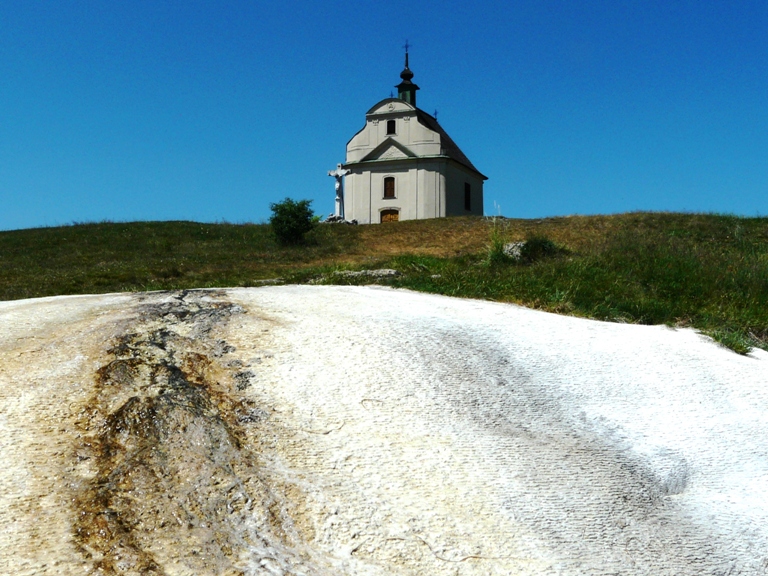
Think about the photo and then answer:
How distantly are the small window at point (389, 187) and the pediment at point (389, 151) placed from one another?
45.2 inches

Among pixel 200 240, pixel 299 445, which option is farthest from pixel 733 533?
pixel 200 240

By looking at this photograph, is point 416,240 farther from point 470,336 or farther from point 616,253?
point 470,336

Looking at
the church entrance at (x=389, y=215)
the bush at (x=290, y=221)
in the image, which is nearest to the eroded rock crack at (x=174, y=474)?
the bush at (x=290, y=221)

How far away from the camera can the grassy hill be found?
28.4 ft

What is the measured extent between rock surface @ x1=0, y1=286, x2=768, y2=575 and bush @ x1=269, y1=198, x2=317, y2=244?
68.3 ft

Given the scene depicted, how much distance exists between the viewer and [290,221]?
1041 inches

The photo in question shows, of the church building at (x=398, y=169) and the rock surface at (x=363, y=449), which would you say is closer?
the rock surface at (x=363, y=449)

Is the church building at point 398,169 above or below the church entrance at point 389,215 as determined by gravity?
above

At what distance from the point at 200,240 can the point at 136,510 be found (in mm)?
26212

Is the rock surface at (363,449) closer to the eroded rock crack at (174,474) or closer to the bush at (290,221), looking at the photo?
the eroded rock crack at (174,474)

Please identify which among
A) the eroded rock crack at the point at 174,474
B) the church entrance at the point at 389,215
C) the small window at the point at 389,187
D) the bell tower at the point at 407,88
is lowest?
the eroded rock crack at the point at 174,474

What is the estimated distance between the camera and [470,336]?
577 centimetres

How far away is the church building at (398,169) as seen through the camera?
132ft

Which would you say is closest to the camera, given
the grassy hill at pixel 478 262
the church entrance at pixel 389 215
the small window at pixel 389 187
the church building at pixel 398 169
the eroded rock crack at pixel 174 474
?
the eroded rock crack at pixel 174 474
